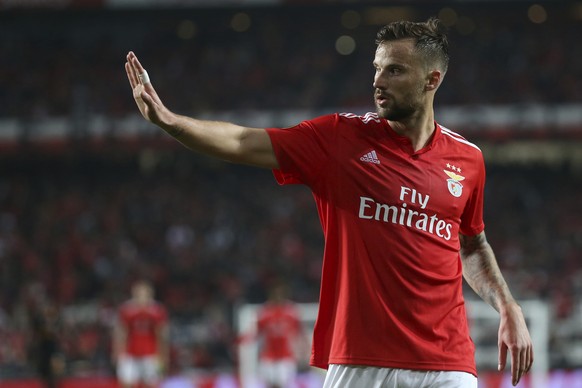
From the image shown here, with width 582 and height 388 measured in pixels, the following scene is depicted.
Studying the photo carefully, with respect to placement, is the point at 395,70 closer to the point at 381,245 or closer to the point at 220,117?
the point at 381,245

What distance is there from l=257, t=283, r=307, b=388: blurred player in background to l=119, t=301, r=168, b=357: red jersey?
1.48 m

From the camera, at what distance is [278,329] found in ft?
46.2

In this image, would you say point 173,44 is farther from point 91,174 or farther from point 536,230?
point 536,230

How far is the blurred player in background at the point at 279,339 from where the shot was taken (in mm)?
13938

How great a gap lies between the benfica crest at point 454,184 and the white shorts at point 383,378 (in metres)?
0.65

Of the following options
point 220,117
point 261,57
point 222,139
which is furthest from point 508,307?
point 261,57

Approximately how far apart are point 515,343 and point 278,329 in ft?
35.0

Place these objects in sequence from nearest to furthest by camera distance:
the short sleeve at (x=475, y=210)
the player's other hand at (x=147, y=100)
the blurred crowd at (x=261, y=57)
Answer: the player's other hand at (x=147, y=100)
the short sleeve at (x=475, y=210)
the blurred crowd at (x=261, y=57)

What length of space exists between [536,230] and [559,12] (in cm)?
672

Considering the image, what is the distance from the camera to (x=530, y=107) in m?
23.9

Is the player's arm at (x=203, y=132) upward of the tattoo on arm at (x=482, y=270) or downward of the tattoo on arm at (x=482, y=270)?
upward

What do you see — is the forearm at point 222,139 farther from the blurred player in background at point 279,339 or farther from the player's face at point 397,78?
the blurred player in background at point 279,339

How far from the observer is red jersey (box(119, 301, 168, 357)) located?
45.5ft

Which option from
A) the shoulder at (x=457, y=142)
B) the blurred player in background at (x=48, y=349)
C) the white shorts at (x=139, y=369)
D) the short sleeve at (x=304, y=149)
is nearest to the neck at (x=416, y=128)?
the shoulder at (x=457, y=142)
